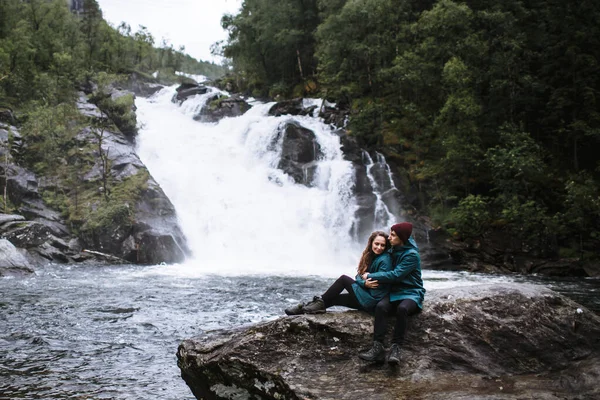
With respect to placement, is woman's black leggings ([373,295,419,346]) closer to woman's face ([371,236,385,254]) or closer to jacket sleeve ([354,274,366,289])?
jacket sleeve ([354,274,366,289])

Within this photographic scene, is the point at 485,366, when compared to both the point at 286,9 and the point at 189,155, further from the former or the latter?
the point at 286,9

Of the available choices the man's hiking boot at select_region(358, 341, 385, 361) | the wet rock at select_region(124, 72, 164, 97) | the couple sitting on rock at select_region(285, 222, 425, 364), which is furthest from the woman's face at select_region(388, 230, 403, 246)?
the wet rock at select_region(124, 72, 164, 97)

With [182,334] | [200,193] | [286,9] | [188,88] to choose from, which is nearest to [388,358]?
[182,334]

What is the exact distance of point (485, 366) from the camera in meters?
4.90

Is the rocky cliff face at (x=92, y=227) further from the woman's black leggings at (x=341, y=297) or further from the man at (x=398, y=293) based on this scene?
the man at (x=398, y=293)

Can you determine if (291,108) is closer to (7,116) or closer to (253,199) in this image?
(253,199)

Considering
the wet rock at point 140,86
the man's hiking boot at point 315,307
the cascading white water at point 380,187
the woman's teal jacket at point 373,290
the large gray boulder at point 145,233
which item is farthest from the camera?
the wet rock at point 140,86

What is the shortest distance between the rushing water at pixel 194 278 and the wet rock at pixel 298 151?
50cm

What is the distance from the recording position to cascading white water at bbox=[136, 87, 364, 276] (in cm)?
2152

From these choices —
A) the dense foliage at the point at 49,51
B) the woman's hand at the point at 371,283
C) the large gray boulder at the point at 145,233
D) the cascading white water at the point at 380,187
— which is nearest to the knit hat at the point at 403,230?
the woman's hand at the point at 371,283

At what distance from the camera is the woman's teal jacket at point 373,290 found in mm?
5395

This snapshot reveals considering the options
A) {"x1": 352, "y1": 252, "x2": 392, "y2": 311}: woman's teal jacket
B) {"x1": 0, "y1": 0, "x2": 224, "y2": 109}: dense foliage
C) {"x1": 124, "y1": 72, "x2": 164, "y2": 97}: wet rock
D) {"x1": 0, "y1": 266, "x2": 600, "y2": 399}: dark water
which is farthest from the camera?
{"x1": 124, "y1": 72, "x2": 164, "y2": 97}: wet rock

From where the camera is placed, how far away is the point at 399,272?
17.5ft

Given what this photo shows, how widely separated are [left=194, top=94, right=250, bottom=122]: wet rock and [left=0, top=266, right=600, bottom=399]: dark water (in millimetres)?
20725
